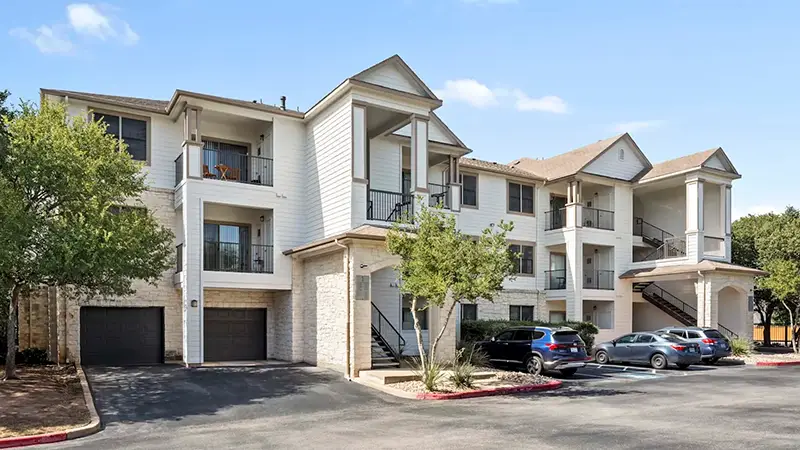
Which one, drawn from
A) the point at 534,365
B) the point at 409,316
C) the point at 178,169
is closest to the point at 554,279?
the point at 409,316

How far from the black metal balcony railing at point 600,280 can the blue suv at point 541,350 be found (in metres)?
11.6

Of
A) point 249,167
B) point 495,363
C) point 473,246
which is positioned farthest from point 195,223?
point 495,363

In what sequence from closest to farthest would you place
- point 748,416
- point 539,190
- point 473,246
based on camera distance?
point 748,416 → point 473,246 → point 539,190

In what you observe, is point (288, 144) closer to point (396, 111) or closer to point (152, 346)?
point (396, 111)

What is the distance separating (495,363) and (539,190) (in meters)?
12.3

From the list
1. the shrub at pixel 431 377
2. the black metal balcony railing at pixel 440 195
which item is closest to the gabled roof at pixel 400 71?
the black metal balcony railing at pixel 440 195

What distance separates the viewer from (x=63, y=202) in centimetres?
1708

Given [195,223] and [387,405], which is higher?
[195,223]

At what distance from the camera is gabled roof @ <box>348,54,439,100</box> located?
69.6ft

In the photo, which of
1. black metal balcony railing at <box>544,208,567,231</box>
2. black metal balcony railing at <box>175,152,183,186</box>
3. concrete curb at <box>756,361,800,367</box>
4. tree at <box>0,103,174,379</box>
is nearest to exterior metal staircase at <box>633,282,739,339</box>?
concrete curb at <box>756,361,800,367</box>

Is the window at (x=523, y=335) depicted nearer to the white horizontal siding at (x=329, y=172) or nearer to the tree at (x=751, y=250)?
the white horizontal siding at (x=329, y=172)

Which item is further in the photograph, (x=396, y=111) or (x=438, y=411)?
(x=396, y=111)

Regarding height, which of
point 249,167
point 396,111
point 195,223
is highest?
point 396,111

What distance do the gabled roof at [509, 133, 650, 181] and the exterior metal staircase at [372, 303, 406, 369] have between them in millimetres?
12374
